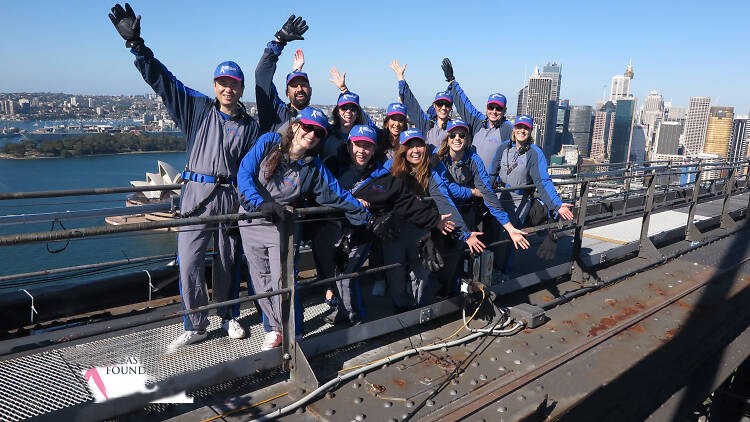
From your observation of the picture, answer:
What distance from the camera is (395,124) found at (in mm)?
4008

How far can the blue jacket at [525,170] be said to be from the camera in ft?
14.3

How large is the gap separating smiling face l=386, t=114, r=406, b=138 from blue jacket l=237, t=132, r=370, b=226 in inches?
44.0

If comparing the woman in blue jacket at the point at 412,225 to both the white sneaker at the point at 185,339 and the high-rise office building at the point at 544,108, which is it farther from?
the high-rise office building at the point at 544,108

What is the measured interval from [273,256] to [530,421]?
5.61 feet

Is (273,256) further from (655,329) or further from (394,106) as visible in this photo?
(655,329)

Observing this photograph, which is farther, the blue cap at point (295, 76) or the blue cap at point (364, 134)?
the blue cap at point (295, 76)

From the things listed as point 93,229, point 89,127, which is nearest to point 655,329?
point 93,229

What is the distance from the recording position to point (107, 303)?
400 cm

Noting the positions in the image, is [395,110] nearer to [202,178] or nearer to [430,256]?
[430,256]

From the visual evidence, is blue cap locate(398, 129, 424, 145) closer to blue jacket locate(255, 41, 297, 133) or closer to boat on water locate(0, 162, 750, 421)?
boat on water locate(0, 162, 750, 421)

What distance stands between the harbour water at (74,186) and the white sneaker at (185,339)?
21.6 meters

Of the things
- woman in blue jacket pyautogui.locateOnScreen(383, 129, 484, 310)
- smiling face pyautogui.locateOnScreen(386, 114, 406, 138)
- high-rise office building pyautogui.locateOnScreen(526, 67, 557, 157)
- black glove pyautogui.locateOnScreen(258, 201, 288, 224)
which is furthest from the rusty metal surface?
high-rise office building pyautogui.locateOnScreen(526, 67, 557, 157)

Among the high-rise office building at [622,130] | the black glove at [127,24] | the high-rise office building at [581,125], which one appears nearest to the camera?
the black glove at [127,24]

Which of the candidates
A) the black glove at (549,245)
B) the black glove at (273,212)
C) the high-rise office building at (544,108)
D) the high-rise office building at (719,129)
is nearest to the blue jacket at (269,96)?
the black glove at (273,212)
